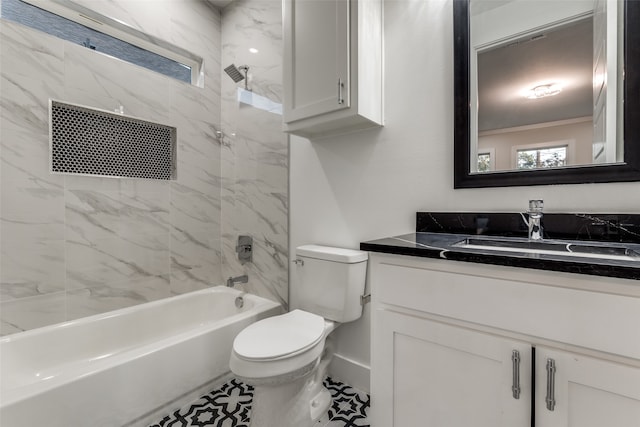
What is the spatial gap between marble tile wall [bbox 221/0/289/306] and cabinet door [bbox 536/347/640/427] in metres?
1.53

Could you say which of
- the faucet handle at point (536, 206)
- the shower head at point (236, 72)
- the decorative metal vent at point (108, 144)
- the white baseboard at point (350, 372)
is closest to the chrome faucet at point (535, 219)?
the faucet handle at point (536, 206)

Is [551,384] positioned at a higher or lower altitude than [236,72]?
lower

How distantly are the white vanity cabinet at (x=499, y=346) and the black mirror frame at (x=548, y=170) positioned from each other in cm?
58

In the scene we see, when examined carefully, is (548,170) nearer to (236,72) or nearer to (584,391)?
(584,391)

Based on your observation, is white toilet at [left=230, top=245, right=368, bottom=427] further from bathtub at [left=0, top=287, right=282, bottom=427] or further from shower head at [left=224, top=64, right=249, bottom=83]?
shower head at [left=224, top=64, right=249, bottom=83]

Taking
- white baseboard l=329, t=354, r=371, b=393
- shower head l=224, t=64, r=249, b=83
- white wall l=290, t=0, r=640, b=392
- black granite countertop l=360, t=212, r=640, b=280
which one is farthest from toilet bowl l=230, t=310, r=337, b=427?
shower head l=224, t=64, r=249, b=83

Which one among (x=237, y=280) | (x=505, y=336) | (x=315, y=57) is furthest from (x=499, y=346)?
(x=237, y=280)

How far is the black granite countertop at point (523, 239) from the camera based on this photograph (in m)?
0.72

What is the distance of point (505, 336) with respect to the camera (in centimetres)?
84

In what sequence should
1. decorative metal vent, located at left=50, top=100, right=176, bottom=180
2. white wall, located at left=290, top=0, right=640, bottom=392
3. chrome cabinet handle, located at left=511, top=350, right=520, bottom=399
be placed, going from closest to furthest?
chrome cabinet handle, located at left=511, top=350, right=520, bottom=399
white wall, located at left=290, top=0, right=640, bottom=392
decorative metal vent, located at left=50, top=100, right=176, bottom=180

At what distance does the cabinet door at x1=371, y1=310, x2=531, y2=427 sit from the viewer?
84cm

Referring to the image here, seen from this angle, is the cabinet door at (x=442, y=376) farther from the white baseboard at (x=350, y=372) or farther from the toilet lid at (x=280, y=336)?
the white baseboard at (x=350, y=372)

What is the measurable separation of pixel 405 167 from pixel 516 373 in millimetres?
982

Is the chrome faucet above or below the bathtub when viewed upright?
above
